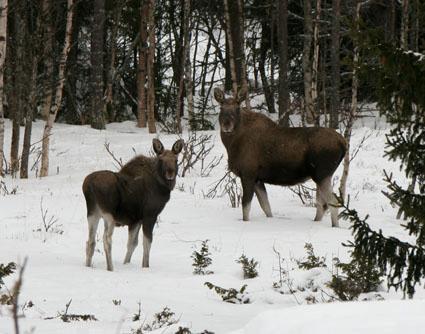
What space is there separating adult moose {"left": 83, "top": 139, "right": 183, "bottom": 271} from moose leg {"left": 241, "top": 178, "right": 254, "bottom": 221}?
3.34 metres

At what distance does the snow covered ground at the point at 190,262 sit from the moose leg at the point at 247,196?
162 millimetres

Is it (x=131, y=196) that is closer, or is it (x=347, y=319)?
(x=347, y=319)

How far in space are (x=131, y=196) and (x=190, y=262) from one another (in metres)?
1.31

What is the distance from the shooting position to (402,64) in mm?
6426

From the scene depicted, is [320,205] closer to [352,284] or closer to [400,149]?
[352,284]

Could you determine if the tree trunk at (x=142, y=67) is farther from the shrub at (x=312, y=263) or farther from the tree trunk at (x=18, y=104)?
the shrub at (x=312, y=263)

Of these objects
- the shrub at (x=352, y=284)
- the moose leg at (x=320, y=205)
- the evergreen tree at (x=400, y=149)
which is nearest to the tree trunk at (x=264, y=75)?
the moose leg at (x=320, y=205)

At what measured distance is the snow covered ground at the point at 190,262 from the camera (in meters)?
4.80

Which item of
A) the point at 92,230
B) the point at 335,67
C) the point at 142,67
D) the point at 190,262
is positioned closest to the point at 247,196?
the point at 190,262

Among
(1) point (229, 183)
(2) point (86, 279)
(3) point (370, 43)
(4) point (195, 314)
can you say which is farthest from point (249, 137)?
(3) point (370, 43)

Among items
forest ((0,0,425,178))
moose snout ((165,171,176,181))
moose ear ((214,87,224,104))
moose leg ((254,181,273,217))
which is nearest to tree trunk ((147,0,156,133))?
forest ((0,0,425,178))

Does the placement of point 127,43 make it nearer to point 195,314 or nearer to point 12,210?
point 12,210

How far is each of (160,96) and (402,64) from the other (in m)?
27.4

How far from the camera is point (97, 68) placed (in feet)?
87.8
